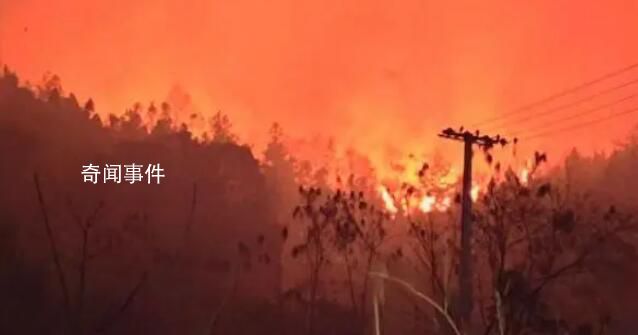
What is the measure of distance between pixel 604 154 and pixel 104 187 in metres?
45.8

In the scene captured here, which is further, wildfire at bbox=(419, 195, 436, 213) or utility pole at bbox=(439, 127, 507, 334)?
wildfire at bbox=(419, 195, 436, 213)

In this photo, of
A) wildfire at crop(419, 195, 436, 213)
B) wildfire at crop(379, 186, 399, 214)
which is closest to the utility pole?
wildfire at crop(379, 186, 399, 214)

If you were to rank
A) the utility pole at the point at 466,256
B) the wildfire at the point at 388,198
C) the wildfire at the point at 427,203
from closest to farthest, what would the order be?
the utility pole at the point at 466,256, the wildfire at the point at 388,198, the wildfire at the point at 427,203

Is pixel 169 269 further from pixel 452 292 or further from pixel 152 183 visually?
pixel 452 292

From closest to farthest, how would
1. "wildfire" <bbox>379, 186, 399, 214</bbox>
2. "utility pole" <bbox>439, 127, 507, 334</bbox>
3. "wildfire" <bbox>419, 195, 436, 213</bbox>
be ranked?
"utility pole" <bbox>439, 127, 507, 334</bbox>
"wildfire" <bbox>379, 186, 399, 214</bbox>
"wildfire" <bbox>419, 195, 436, 213</bbox>

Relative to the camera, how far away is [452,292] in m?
32.6

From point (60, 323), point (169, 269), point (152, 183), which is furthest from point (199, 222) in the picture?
point (60, 323)

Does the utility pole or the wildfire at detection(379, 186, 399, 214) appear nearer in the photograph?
the utility pole

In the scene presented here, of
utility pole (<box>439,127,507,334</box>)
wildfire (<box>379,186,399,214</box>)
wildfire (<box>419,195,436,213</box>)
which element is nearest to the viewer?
utility pole (<box>439,127,507,334</box>)

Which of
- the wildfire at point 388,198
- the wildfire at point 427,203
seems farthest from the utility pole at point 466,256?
the wildfire at point 427,203

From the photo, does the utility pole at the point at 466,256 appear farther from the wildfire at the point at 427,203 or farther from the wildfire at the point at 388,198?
the wildfire at the point at 427,203

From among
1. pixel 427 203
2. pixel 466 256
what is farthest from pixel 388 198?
pixel 466 256

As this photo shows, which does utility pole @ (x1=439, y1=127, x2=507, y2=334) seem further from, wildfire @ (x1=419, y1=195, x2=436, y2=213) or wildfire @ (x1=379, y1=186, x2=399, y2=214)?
wildfire @ (x1=419, y1=195, x2=436, y2=213)

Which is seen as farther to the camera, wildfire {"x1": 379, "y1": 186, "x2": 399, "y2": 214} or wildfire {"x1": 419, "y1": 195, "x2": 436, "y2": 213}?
wildfire {"x1": 419, "y1": 195, "x2": 436, "y2": 213}
